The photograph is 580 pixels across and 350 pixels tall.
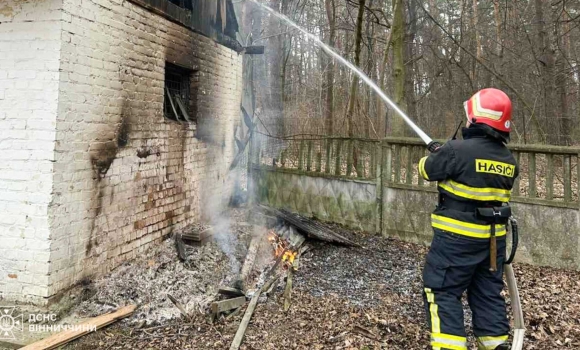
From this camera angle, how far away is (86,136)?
14.1ft

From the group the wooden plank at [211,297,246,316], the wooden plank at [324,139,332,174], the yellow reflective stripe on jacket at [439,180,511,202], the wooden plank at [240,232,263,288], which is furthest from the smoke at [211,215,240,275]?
the yellow reflective stripe on jacket at [439,180,511,202]

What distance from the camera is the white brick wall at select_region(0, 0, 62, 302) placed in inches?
153

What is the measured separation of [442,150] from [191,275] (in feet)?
12.2

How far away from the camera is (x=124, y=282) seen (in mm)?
4680

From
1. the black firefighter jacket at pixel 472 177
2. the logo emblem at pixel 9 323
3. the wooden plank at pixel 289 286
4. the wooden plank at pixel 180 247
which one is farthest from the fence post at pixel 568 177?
the logo emblem at pixel 9 323

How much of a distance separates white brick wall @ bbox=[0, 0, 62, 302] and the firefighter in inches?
153

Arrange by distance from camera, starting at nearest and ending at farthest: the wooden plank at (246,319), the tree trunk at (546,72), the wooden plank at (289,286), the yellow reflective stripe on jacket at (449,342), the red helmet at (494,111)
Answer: the yellow reflective stripe on jacket at (449,342), the red helmet at (494,111), the wooden plank at (246,319), the wooden plank at (289,286), the tree trunk at (546,72)

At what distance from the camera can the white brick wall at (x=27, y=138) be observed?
12.8 feet

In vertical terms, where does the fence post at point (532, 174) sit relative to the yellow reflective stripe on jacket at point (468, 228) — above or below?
above

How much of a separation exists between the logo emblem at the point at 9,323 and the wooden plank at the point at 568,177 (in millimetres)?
7004

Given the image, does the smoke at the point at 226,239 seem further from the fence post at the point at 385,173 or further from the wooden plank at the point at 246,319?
the fence post at the point at 385,173

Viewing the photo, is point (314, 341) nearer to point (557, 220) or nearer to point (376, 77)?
point (557, 220)

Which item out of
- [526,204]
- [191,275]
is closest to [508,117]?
[526,204]

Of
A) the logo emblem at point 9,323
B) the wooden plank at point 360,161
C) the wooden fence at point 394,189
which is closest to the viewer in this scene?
the logo emblem at point 9,323
